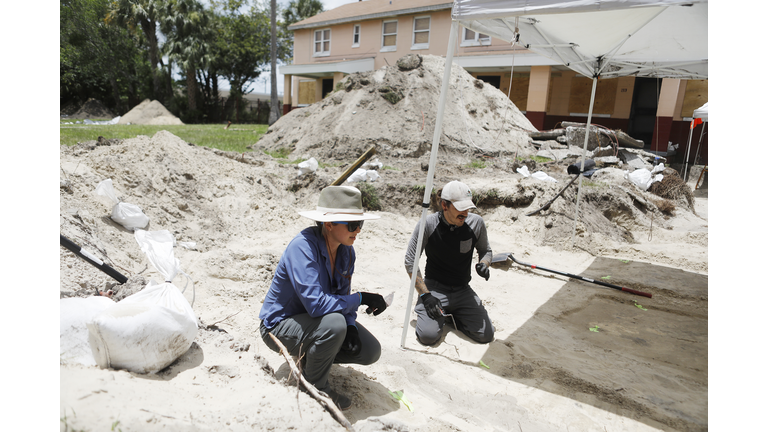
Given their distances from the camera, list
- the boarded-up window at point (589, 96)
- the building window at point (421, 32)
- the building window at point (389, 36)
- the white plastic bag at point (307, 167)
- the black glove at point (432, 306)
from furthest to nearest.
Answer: the building window at point (389, 36) → the building window at point (421, 32) → the boarded-up window at point (589, 96) → the white plastic bag at point (307, 167) → the black glove at point (432, 306)

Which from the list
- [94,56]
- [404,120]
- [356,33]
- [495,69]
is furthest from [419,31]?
[94,56]

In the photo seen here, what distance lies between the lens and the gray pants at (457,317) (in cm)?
359

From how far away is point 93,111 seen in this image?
1059 inches

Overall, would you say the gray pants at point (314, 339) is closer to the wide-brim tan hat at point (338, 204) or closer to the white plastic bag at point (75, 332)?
the wide-brim tan hat at point (338, 204)

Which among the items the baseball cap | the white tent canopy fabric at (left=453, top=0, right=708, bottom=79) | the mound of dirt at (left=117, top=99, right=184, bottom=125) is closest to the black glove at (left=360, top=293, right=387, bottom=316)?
the baseball cap

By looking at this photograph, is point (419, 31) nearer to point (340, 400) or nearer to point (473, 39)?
point (473, 39)

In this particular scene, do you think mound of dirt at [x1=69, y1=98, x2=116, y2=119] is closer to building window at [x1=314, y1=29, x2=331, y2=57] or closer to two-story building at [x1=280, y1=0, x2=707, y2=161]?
two-story building at [x1=280, y1=0, x2=707, y2=161]

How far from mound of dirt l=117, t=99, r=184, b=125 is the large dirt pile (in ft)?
43.1

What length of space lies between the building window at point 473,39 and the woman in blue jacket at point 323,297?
16982mm

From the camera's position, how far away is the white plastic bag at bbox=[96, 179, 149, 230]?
16.0 feet

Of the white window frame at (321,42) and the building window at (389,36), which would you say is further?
the white window frame at (321,42)

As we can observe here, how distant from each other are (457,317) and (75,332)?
2.90 metres

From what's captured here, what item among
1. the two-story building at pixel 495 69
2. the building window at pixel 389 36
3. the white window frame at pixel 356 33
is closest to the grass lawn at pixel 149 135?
the two-story building at pixel 495 69

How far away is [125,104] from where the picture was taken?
29469mm
